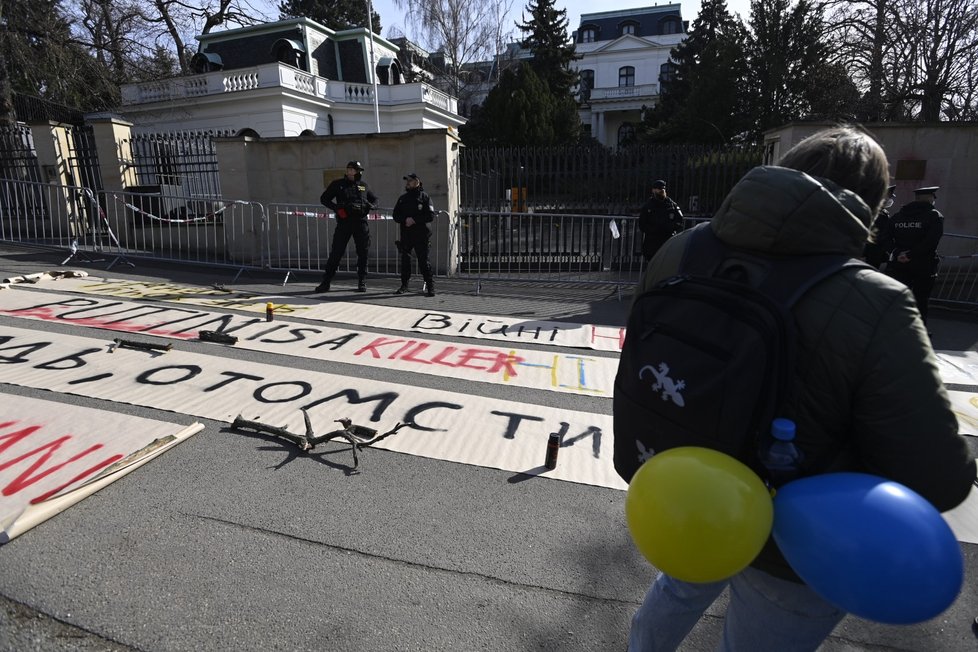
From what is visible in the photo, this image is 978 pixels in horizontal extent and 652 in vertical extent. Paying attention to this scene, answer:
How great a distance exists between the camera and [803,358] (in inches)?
51.4

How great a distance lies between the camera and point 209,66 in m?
35.4

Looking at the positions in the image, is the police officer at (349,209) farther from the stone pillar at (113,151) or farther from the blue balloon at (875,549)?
the blue balloon at (875,549)

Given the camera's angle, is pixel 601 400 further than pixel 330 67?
No

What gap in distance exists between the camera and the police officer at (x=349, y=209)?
27.3ft

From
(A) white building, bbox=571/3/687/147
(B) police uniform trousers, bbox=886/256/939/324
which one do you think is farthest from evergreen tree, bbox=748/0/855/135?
(A) white building, bbox=571/3/687/147

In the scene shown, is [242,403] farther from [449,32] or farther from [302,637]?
[449,32]

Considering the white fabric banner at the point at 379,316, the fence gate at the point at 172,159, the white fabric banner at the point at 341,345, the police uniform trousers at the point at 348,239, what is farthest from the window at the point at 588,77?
the white fabric banner at the point at 341,345

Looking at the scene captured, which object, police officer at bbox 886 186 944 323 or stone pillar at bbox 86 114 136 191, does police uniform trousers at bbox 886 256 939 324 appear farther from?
stone pillar at bbox 86 114 136 191

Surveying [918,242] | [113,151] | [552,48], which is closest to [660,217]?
[918,242]

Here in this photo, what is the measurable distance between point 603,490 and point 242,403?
9.19 ft

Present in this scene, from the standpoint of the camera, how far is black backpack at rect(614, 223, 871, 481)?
4.19 ft

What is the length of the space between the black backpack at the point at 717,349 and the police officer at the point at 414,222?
285 inches

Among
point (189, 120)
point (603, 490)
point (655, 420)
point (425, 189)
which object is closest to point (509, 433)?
point (603, 490)

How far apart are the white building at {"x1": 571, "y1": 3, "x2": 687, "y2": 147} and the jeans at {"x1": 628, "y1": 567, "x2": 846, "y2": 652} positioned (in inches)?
2416
